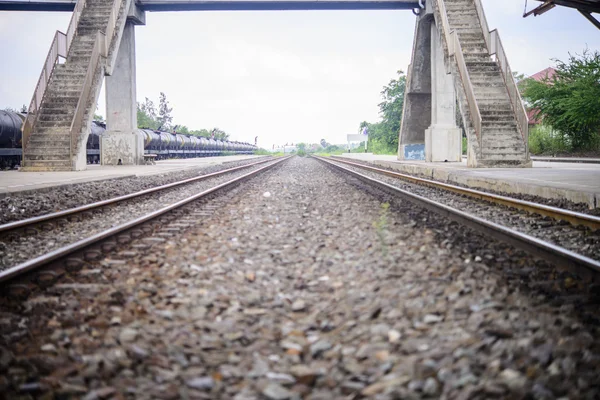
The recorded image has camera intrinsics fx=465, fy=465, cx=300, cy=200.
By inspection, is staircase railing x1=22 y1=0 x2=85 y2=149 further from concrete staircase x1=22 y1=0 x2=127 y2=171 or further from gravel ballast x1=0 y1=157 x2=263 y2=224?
gravel ballast x1=0 y1=157 x2=263 y2=224

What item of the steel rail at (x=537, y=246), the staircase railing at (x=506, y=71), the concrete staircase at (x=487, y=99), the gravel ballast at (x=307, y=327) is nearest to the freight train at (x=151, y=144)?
the concrete staircase at (x=487, y=99)

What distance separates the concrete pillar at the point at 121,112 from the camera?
22.5 m

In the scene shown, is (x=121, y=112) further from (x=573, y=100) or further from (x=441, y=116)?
(x=573, y=100)

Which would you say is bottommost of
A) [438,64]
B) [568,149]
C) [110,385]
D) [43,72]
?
[110,385]

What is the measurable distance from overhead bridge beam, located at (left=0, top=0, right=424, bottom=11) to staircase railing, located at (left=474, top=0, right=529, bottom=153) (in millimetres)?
4311

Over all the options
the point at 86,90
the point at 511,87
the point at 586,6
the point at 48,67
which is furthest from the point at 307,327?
the point at 48,67

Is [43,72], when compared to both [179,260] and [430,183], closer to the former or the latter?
[430,183]

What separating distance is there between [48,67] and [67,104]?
1809 mm

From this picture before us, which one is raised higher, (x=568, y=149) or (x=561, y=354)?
(x=568, y=149)

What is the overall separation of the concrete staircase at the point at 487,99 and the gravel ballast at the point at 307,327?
40.3ft

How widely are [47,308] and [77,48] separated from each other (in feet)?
64.4

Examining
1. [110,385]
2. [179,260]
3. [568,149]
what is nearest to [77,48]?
[179,260]

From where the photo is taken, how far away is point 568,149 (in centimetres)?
2967

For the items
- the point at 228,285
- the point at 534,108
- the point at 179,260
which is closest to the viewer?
the point at 228,285
